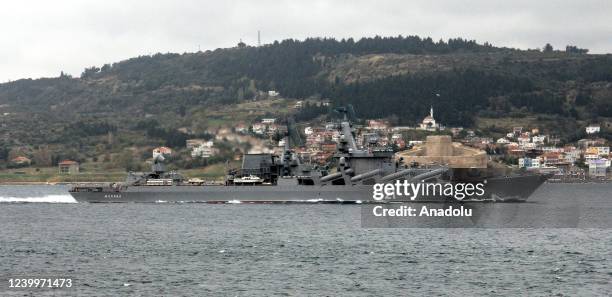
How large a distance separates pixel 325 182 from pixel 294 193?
2422 millimetres

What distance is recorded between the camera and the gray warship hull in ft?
225

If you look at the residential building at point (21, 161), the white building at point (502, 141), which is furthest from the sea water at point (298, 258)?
the white building at point (502, 141)

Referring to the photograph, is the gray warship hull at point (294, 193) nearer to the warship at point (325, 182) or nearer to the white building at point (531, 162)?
the warship at point (325, 182)

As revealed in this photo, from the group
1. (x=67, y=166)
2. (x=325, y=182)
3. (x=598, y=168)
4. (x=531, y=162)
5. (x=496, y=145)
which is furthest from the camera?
(x=496, y=145)

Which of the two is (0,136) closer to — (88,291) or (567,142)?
(567,142)

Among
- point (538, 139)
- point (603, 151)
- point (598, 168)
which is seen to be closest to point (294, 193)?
point (598, 168)

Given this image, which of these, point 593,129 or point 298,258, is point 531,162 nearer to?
point 593,129

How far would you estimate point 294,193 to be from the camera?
2766 inches

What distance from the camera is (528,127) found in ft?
540

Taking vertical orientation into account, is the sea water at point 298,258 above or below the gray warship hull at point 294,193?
below

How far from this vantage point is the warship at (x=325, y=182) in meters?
→ 68.1

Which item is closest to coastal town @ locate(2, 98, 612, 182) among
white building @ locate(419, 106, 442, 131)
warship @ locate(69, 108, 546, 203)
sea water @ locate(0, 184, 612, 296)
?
white building @ locate(419, 106, 442, 131)

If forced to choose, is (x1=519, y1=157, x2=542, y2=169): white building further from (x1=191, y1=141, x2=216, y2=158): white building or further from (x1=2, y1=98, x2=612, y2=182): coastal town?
(x1=191, y1=141, x2=216, y2=158): white building

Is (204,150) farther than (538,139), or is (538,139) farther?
(538,139)
